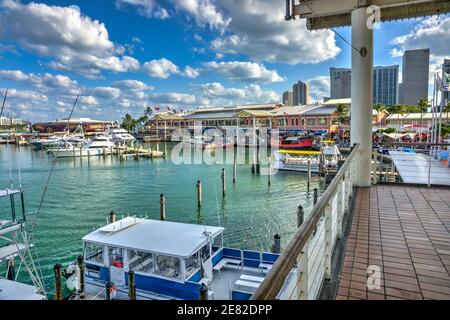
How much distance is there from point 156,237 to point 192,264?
1.36 m

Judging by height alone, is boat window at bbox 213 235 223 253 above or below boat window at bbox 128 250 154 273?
above

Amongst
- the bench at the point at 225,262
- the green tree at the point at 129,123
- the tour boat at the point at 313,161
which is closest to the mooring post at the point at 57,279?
the bench at the point at 225,262

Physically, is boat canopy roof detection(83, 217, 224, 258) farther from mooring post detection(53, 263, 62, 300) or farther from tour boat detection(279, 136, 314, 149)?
tour boat detection(279, 136, 314, 149)

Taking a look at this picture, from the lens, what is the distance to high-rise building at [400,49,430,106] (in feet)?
139

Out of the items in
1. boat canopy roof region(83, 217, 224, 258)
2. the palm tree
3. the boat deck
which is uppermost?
the palm tree

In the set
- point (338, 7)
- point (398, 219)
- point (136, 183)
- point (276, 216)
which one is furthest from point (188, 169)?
point (398, 219)

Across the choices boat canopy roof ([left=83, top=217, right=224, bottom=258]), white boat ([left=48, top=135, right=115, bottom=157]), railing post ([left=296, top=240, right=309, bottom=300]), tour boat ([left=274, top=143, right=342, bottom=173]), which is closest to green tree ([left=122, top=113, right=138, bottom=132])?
white boat ([left=48, top=135, right=115, bottom=157])

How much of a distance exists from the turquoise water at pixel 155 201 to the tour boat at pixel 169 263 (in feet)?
7.94

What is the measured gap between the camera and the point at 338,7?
23.8 ft

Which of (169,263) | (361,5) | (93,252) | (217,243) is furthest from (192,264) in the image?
(361,5)

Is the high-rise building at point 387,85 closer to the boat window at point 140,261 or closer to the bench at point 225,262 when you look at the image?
the bench at point 225,262
